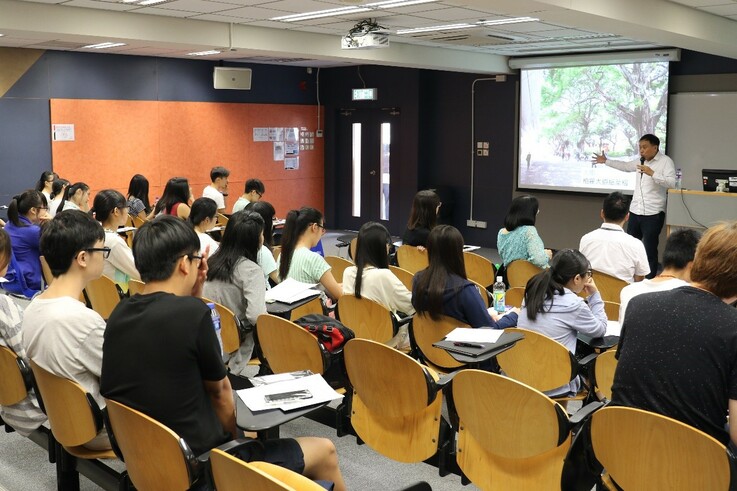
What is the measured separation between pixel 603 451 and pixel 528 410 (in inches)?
10.8

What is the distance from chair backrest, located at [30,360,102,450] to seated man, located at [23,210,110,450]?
0.06 meters

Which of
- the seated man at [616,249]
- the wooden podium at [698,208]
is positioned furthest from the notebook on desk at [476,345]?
the wooden podium at [698,208]

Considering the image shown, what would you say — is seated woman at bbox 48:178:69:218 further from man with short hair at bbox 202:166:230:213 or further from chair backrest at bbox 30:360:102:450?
chair backrest at bbox 30:360:102:450

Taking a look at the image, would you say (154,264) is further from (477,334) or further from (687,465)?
(687,465)

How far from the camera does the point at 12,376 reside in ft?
10.5

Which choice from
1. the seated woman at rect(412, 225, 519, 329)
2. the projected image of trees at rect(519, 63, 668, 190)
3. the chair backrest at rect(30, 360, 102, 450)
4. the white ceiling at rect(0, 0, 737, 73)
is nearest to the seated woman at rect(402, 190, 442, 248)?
the white ceiling at rect(0, 0, 737, 73)

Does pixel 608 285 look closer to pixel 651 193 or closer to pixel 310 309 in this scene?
pixel 310 309

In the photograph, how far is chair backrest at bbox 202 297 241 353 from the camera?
13.3 ft

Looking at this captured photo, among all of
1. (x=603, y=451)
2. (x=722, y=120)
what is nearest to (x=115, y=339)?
(x=603, y=451)

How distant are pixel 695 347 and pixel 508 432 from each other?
2.37 feet

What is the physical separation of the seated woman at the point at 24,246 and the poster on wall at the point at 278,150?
261 inches

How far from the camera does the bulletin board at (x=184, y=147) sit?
10641 millimetres

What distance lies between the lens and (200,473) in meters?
2.33

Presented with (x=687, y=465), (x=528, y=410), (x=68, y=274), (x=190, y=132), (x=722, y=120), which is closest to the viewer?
(x=687, y=465)
